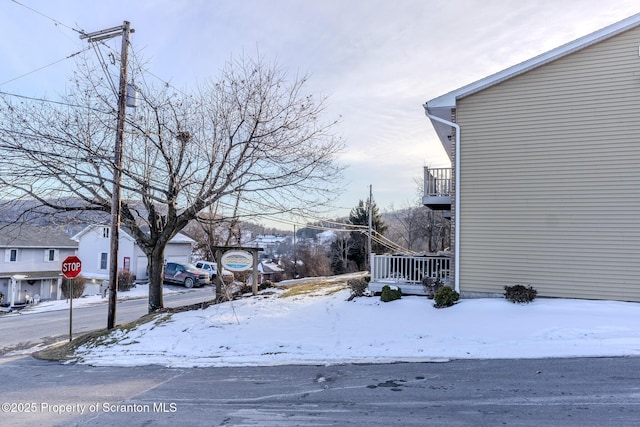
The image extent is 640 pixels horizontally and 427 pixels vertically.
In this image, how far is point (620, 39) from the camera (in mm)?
10086

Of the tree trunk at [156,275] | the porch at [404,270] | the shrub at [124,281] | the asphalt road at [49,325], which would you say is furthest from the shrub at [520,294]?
the shrub at [124,281]

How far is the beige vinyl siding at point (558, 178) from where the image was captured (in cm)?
977

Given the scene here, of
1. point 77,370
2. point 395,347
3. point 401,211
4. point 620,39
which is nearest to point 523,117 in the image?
point 620,39

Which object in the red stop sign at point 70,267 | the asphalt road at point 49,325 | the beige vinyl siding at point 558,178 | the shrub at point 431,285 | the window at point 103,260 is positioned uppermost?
the beige vinyl siding at point 558,178

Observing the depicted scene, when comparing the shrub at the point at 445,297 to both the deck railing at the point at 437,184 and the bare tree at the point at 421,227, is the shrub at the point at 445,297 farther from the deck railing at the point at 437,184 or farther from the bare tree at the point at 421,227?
the bare tree at the point at 421,227

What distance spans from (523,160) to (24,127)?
40.5 ft

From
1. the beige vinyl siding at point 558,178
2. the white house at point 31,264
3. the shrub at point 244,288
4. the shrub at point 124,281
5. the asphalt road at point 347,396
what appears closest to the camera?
the asphalt road at point 347,396

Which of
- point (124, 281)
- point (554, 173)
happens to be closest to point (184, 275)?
point (124, 281)

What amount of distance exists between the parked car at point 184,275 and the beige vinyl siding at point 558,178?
23.7 meters

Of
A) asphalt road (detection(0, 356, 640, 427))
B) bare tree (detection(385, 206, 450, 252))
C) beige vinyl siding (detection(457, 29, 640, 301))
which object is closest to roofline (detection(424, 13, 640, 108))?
beige vinyl siding (detection(457, 29, 640, 301))

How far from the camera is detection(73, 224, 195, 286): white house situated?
33938 mm

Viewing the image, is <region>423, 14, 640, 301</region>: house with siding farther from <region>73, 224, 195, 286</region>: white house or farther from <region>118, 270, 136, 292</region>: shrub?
<region>73, 224, 195, 286</region>: white house

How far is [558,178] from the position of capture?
1034 centimetres

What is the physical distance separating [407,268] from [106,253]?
3154 cm
